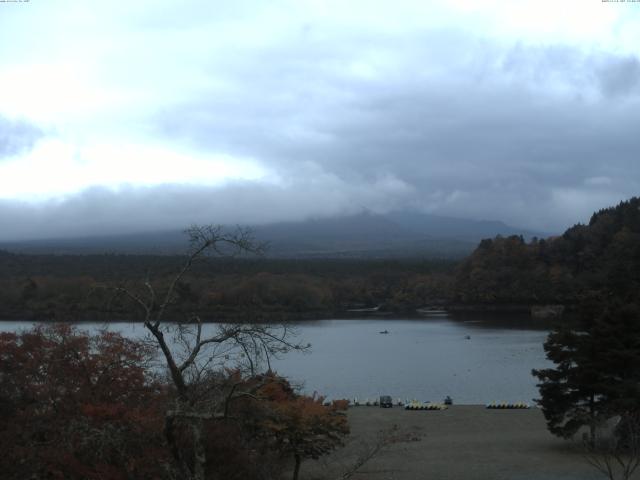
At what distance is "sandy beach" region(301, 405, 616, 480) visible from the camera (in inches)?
595

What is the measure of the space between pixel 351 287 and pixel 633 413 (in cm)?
7340

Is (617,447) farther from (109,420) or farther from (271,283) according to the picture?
(271,283)

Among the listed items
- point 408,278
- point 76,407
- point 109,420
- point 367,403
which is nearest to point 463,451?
point 367,403

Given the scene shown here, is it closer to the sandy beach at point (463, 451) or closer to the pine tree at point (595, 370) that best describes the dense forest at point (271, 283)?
the sandy beach at point (463, 451)

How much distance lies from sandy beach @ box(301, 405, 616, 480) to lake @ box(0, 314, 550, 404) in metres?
2.95

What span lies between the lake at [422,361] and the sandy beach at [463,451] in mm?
2947

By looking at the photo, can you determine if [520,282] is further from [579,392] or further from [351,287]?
[579,392]

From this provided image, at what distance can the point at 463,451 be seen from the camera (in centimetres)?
1769

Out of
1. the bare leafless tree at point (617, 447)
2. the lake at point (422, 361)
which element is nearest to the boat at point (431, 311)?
the lake at point (422, 361)

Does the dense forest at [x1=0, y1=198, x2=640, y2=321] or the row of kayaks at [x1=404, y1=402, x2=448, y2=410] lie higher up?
the dense forest at [x1=0, y1=198, x2=640, y2=321]

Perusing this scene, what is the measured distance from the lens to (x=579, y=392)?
16.2 meters

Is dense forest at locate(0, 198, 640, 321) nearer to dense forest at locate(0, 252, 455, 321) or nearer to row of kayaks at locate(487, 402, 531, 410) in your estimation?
dense forest at locate(0, 252, 455, 321)

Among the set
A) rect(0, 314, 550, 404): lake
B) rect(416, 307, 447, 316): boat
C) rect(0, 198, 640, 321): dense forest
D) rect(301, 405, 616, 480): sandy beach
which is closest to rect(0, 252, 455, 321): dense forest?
rect(0, 198, 640, 321): dense forest

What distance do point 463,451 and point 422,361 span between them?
23527 mm
